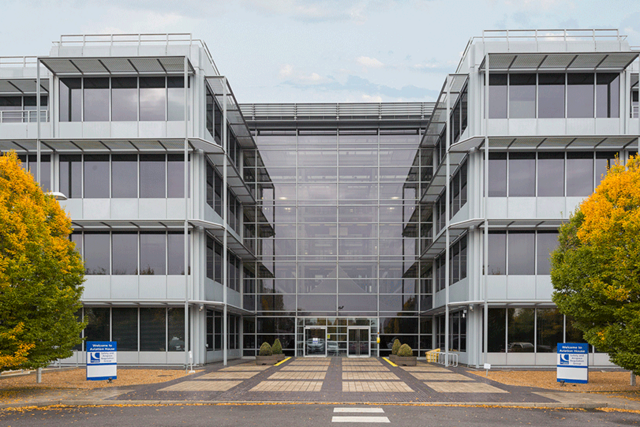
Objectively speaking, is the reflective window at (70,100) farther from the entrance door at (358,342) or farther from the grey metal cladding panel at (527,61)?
the grey metal cladding panel at (527,61)

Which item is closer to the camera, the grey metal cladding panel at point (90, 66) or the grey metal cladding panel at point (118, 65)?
the grey metal cladding panel at point (118, 65)

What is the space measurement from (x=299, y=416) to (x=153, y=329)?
16.8 metres

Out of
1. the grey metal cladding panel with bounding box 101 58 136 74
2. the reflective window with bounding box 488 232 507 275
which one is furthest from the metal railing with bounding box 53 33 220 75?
the reflective window with bounding box 488 232 507 275

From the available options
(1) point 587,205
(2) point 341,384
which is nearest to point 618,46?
(1) point 587,205

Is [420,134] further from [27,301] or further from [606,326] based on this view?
[27,301]

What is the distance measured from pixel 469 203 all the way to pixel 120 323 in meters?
19.1

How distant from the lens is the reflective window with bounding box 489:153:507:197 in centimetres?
2875

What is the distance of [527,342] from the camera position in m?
28.2

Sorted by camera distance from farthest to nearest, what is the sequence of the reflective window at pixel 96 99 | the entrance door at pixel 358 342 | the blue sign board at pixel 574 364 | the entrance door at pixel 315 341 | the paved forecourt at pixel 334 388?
the entrance door at pixel 315 341, the entrance door at pixel 358 342, the reflective window at pixel 96 99, the blue sign board at pixel 574 364, the paved forecourt at pixel 334 388

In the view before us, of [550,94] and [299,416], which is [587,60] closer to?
[550,94]

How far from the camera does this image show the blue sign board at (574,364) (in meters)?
20.1

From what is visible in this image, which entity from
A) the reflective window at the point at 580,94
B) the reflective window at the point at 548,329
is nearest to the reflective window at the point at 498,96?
the reflective window at the point at 580,94

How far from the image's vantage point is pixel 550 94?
95.0ft

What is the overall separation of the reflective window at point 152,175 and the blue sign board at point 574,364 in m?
20.0
